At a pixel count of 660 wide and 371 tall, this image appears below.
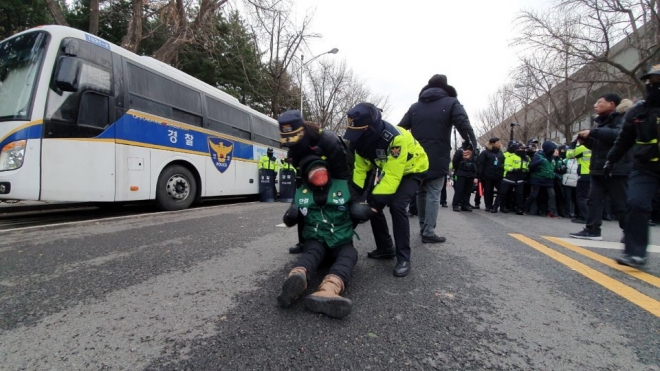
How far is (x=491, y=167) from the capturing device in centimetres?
722

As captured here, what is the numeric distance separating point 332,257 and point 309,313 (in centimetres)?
69

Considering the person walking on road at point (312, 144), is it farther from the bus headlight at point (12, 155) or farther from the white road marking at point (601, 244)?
the bus headlight at point (12, 155)

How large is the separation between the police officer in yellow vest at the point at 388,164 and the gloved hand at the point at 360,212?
93mm

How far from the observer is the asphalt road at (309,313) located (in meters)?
1.34

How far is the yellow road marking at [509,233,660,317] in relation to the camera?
1.93 meters

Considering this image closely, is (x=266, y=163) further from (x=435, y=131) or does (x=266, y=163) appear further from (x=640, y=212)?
(x=640, y=212)

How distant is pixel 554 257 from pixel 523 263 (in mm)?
493

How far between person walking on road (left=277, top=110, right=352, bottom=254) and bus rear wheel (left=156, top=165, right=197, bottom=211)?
4.60 metres

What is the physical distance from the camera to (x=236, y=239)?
11.8ft

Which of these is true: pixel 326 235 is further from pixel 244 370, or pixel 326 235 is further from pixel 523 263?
pixel 523 263

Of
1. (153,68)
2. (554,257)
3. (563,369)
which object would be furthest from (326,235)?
(153,68)

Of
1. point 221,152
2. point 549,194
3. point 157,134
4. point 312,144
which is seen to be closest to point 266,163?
point 221,152

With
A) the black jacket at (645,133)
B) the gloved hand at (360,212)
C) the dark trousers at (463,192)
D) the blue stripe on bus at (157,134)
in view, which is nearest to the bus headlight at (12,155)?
the blue stripe on bus at (157,134)

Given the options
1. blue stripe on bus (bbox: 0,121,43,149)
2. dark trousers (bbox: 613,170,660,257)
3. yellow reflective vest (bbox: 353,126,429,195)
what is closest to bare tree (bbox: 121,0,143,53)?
blue stripe on bus (bbox: 0,121,43,149)
